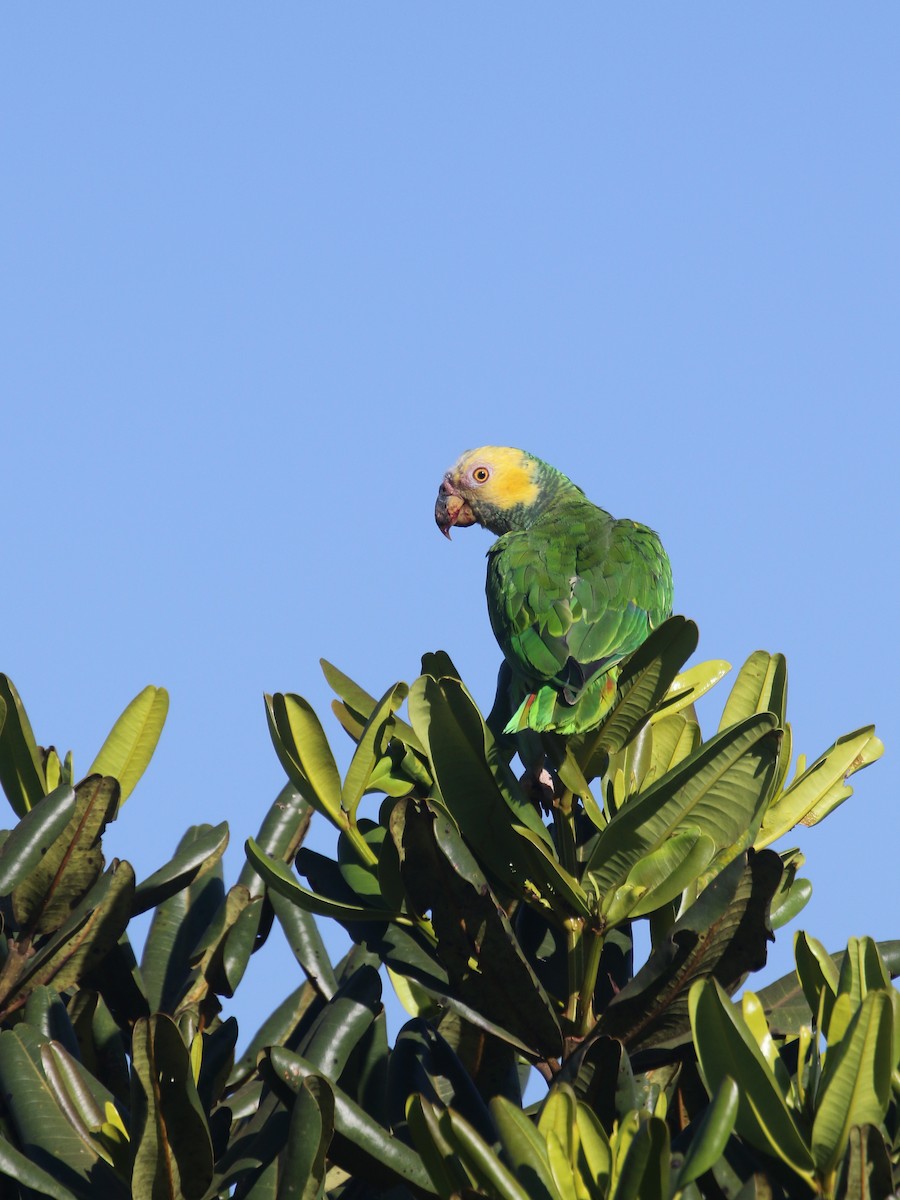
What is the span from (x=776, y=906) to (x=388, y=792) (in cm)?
94

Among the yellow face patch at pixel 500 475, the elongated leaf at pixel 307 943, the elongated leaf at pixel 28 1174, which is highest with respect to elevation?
the yellow face patch at pixel 500 475

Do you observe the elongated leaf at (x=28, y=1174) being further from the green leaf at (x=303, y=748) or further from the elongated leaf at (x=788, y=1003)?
the elongated leaf at (x=788, y=1003)

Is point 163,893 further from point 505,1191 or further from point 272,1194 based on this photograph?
point 505,1191

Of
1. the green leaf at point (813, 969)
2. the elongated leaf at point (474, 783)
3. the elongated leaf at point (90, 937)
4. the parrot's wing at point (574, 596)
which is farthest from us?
the parrot's wing at point (574, 596)

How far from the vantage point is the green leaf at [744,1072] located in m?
2.31

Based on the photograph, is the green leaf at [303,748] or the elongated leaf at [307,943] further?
the elongated leaf at [307,943]

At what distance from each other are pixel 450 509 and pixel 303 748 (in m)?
3.35

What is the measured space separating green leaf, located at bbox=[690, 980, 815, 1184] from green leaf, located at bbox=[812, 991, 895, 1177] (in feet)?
0.14

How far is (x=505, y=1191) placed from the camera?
2.18 metres

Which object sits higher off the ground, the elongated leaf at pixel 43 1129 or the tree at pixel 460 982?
the tree at pixel 460 982

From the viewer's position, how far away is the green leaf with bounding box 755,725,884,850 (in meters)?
3.34

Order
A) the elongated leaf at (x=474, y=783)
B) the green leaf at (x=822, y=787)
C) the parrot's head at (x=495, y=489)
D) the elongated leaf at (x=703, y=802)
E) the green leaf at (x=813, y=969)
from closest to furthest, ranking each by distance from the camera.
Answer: the green leaf at (x=813, y=969), the elongated leaf at (x=703, y=802), the elongated leaf at (x=474, y=783), the green leaf at (x=822, y=787), the parrot's head at (x=495, y=489)

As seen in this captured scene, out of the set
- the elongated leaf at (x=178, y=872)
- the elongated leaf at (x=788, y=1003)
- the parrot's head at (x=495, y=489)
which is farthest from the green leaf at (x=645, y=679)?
the parrot's head at (x=495, y=489)

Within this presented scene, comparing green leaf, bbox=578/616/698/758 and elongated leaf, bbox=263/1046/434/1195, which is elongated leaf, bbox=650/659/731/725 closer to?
green leaf, bbox=578/616/698/758
